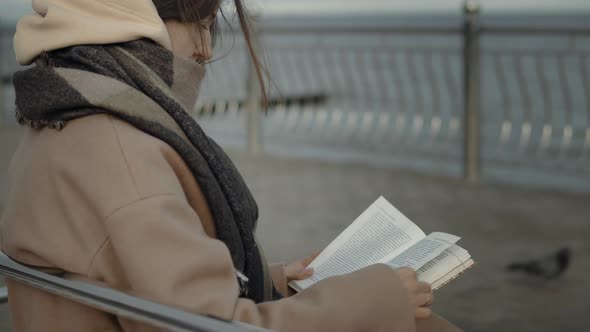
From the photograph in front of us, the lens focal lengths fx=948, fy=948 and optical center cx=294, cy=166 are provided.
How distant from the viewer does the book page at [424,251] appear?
1676 mm

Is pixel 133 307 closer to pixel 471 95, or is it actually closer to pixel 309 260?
pixel 309 260

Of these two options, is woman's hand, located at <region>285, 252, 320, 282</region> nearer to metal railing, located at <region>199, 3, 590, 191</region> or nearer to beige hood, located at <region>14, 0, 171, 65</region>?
beige hood, located at <region>14, 0, 171, 65</region>

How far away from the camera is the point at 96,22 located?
1.51 metres

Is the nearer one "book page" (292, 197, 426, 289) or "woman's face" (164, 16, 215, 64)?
"woman's face" (164, 16, 215, 64)

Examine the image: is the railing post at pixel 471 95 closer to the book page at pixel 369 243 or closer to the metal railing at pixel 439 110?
the metal railing at pixel 439 110

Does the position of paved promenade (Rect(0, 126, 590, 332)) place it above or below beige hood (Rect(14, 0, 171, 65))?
below

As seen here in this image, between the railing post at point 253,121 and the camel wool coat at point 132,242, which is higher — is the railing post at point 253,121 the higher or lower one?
the lower one

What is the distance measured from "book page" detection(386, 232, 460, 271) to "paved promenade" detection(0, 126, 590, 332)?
2287 mm

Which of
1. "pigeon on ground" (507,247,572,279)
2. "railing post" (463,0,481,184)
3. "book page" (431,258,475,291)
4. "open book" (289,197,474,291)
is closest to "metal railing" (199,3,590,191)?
"railing post" (463,0,481,184)

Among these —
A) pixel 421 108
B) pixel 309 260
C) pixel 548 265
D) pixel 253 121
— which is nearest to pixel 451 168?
pixel 421 108

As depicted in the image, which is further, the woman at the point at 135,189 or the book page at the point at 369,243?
the book page at the point at 369,243

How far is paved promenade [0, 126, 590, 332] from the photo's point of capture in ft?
13.9

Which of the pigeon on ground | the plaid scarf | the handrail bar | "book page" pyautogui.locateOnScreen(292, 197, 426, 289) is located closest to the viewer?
the handrail bar

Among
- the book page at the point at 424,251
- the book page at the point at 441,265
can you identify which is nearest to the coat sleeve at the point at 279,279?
the book page at the point at 424,251
